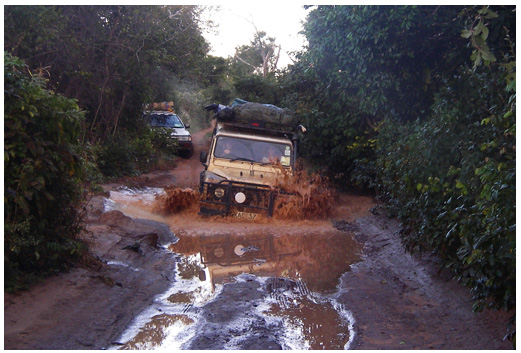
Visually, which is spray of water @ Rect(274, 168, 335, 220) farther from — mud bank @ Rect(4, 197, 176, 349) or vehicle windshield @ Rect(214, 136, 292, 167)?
mud bank @ Rect(4, 197, 176, 349)

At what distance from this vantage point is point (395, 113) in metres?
8.44

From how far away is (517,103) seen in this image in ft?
12.5

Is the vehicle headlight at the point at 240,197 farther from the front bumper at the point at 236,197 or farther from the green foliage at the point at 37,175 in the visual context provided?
the green foliage at the point at 37,175

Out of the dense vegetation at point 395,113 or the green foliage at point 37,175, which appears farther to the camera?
the green foliage at point 37,175

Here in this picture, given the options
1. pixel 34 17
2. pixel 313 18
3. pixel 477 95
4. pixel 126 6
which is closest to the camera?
pixel 477 95

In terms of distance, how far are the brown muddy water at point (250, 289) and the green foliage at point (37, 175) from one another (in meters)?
1.33

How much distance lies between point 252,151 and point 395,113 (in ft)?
13.3

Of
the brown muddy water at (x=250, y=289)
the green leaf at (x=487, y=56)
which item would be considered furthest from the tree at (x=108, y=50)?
the green leaf at (x=487, y=56)

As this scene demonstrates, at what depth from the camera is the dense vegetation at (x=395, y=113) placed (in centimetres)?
451

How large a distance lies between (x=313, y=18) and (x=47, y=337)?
749 cm

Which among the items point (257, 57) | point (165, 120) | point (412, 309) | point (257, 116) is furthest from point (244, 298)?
point (257, 57)

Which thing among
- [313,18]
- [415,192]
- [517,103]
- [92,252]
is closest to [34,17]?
[313,18]

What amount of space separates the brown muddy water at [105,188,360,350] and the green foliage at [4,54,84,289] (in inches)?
52.3

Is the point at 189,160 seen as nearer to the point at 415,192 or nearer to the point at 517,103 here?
the point at 415,192
